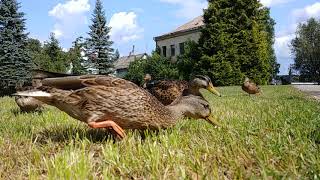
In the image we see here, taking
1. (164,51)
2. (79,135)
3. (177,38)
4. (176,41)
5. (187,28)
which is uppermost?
(187,28)

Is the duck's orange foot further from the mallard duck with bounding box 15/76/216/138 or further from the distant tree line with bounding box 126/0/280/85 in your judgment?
the distant tree line with bounding box 126/0/280/85

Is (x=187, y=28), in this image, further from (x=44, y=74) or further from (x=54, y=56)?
(x=44, y=74)

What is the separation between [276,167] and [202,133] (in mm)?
2165

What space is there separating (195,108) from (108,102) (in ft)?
5.04

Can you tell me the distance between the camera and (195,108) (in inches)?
256

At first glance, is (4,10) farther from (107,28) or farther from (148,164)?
(148,164)

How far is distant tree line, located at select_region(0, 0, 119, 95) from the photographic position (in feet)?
134

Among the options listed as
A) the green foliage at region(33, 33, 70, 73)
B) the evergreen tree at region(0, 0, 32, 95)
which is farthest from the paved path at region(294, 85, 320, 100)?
the green foliage at region(33, 33, 70, 73)

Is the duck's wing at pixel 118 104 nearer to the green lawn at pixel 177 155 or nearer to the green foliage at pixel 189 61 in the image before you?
the green lawn at pixel 177 155

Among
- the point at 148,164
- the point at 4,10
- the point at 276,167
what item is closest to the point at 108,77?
the point at 148,164

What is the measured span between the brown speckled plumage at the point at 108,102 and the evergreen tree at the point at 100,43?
47630 millimetres

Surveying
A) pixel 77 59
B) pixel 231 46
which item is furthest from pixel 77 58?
pixel 231 46

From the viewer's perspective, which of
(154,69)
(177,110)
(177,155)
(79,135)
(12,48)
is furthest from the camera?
(154,69)

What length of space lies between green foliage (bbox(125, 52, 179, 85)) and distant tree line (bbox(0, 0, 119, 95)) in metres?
3.98
